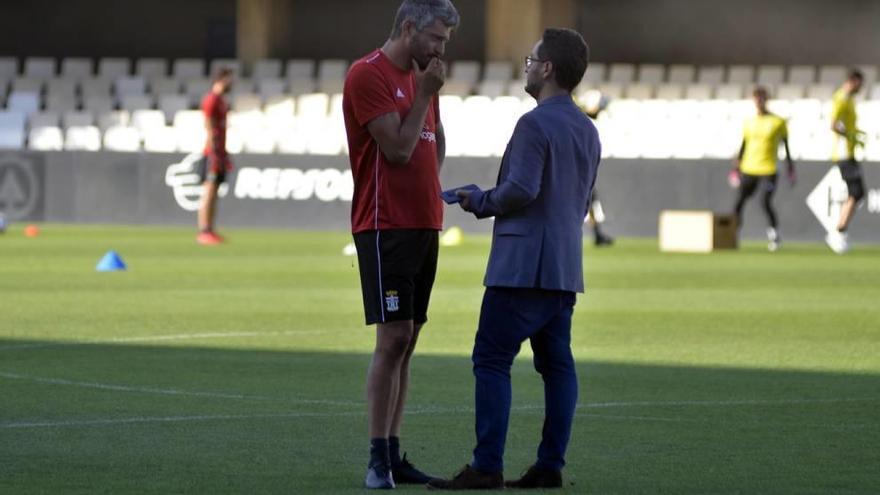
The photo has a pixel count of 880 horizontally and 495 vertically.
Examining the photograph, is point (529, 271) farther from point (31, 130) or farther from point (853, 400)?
point (31, 130)

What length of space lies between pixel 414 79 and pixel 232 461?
1803 mm

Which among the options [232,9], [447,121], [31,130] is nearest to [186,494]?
[447,121]

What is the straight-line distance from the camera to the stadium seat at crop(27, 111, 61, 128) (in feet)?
122

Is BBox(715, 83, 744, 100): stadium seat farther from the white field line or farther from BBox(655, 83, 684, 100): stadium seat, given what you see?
the white field line

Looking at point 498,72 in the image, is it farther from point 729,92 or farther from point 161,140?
point 161,140

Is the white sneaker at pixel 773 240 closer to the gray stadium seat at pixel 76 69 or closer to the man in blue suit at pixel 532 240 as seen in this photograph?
the gray stadium seat at pixel 76 69

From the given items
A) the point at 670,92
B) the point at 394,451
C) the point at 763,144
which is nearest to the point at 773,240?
the point at 763,144

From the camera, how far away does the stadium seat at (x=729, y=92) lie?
35.8 metres

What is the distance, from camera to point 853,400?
1070cm

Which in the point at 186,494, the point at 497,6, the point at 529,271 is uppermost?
the point at 497,6

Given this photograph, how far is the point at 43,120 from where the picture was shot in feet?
123

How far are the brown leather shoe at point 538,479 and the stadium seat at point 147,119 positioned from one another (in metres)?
29.6

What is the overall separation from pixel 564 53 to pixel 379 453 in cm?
170

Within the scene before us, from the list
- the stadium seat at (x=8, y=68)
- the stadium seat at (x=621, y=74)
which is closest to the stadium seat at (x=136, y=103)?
the stadium seat at (x=8, y=68)
